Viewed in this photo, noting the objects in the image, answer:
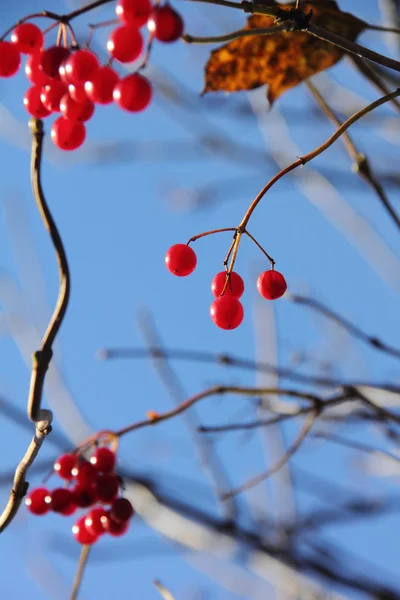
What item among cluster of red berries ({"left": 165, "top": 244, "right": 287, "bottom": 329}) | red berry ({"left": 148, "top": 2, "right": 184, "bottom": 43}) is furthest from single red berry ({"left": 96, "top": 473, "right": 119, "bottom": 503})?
red berry ({"left": 148, "top": 2, "right": 184, "bottom": 43})

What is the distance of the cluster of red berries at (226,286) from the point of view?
967 millimetres

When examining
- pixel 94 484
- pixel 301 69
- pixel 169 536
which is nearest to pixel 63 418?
pixel 169 536

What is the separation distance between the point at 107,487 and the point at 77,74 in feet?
2.23

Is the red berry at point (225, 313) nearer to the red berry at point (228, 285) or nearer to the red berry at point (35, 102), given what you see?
the red berry at point (228, 285)

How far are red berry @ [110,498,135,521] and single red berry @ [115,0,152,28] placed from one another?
762 mm

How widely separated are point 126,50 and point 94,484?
0.72 metres

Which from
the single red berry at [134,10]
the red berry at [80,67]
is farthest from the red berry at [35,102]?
the single red berry at [134,10]

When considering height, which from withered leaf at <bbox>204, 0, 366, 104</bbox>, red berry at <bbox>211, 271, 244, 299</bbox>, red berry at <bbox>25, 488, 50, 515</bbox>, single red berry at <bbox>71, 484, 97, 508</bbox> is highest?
withered leaf at <bbox>204, 0, 366, 104</bbox>

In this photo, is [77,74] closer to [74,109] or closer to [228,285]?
[74,109]

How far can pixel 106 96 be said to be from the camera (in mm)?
923

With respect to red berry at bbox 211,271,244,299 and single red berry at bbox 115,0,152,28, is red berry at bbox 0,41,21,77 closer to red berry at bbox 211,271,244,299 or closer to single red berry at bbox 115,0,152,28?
single red berry at bbox 115,0,152,28

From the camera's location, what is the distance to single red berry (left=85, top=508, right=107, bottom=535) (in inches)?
48.2

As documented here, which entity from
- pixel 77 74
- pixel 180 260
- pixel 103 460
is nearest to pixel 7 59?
pixel 77 74

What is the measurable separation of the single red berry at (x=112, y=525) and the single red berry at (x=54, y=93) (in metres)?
0.69
